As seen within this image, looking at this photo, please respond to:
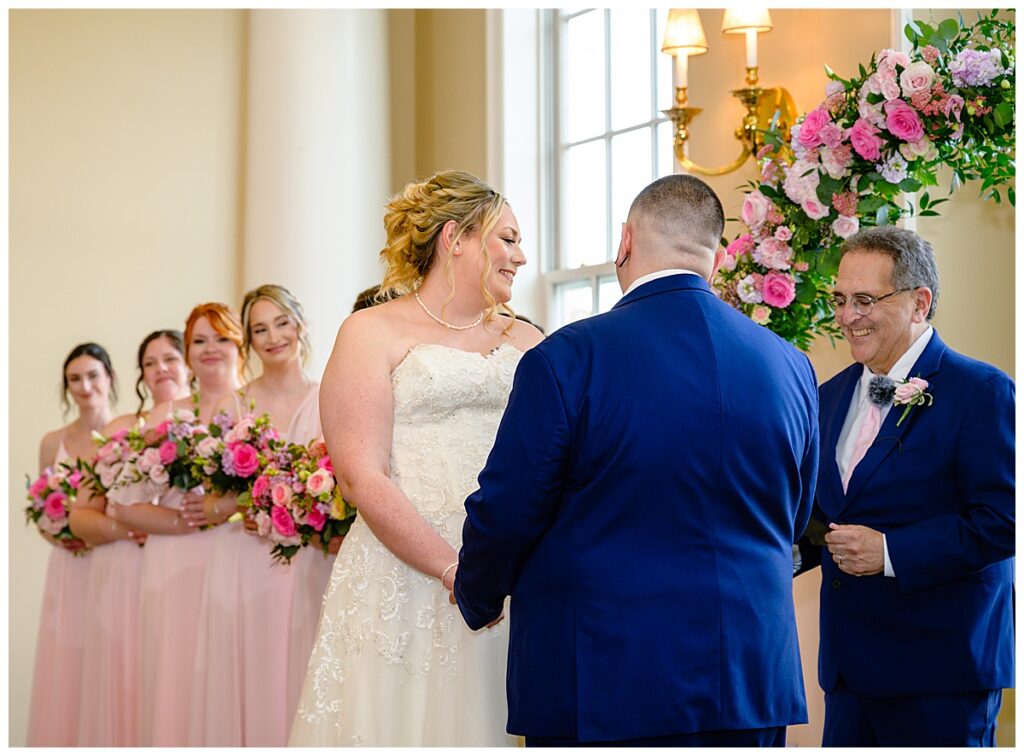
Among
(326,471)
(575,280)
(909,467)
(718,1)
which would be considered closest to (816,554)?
(909,467)

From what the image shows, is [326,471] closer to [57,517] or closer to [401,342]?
[401,342]

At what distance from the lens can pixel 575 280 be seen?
295 inches

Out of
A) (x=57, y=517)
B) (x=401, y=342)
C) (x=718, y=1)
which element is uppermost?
(x=718, y=1)

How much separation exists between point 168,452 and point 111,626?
3.93 ft

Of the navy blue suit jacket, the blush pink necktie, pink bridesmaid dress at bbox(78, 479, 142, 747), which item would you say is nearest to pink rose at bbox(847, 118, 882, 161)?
the navy blue suit jacket

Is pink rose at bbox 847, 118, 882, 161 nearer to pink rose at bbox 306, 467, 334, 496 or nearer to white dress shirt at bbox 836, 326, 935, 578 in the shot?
white dress shirt at bbox 836, 326, 935, 578

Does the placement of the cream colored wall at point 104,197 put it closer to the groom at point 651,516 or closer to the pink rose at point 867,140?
the pink rose at point 867,140

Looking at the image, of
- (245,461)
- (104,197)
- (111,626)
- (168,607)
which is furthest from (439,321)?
(104,197)

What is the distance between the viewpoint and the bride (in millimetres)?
3461

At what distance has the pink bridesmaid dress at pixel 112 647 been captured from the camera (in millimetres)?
5934

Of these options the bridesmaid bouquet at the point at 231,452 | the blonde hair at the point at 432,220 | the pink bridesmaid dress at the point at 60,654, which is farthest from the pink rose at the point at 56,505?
the blonde hair at the point at 432,220

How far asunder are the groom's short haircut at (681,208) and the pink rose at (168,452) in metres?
3.06

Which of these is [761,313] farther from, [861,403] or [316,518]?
[316,518]

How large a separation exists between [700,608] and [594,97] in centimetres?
522
